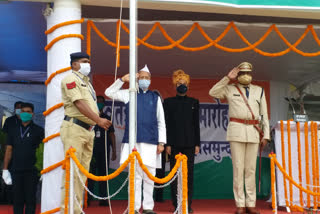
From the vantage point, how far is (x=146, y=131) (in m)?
6.89

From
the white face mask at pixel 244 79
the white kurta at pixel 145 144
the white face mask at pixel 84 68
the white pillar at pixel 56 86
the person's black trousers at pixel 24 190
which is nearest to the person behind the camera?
the white face mask at pixel 84 68

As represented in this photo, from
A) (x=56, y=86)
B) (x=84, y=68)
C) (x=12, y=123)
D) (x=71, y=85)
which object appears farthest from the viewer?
(x=12, y=123)

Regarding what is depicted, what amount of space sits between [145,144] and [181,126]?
0.83 m

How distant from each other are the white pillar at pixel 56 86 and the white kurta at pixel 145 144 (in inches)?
23.9

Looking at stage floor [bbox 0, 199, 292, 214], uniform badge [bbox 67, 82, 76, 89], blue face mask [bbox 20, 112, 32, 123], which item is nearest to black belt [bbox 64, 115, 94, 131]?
uniform badge [bbox 67, 82, 76, 89]

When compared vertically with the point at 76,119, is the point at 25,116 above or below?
above

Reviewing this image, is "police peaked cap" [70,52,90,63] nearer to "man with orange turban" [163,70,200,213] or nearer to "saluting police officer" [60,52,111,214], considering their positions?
"saluting police officer" [60,52,111,214]

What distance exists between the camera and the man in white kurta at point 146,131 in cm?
683

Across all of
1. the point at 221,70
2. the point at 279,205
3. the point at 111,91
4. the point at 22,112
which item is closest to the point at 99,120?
the point at 111,91

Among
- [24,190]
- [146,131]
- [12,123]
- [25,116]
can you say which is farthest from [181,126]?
[12,123]

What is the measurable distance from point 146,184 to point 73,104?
4.45 feet

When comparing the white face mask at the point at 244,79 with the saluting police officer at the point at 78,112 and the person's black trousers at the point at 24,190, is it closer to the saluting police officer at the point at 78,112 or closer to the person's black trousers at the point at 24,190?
the saluting police officer at the point at 78,112

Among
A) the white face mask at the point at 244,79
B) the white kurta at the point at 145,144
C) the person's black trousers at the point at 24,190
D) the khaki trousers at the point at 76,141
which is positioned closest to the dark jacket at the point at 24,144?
the person's black trousers at the point at 24,190

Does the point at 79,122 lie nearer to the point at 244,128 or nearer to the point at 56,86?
the point at 56,86
